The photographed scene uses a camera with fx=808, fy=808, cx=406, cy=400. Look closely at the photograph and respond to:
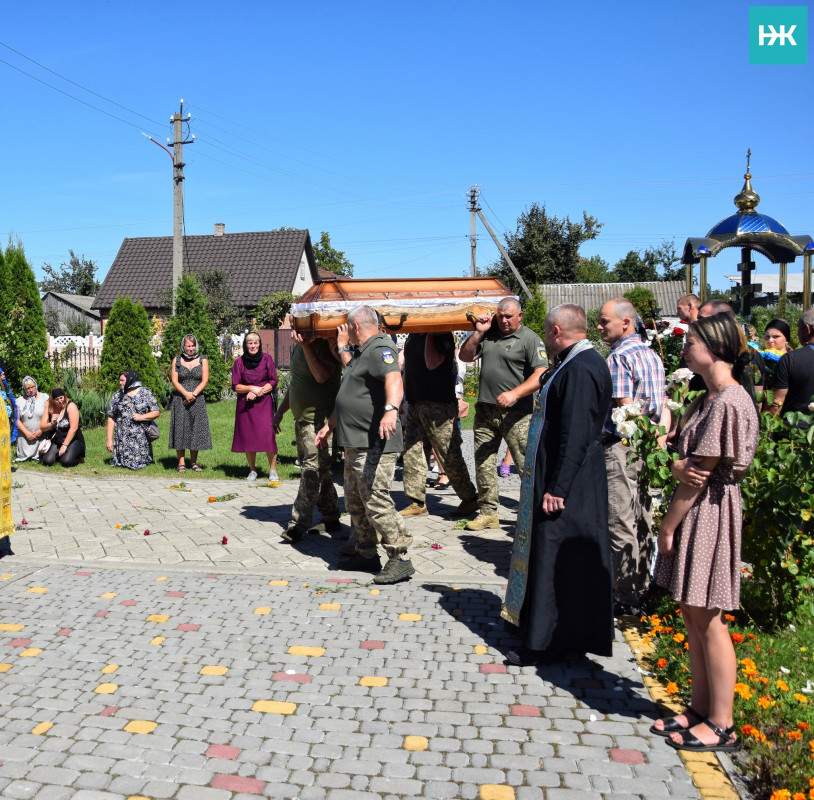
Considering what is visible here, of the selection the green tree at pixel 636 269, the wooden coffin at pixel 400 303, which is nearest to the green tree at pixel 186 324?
the wooden coffin at pixel 400 303

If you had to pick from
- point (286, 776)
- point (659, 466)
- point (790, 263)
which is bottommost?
point (286, 776)

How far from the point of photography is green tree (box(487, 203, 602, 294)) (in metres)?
51.4

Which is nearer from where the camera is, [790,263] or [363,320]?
[363,320]

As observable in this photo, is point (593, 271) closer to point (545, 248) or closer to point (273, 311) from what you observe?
point (545, 248)

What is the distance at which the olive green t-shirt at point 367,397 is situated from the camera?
593cm

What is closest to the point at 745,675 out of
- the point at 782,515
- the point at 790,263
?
the point at 782,515

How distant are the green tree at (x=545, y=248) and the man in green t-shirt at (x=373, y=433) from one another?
45558 mm

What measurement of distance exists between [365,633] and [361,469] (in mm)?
1368

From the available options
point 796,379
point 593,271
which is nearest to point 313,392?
point 796,379

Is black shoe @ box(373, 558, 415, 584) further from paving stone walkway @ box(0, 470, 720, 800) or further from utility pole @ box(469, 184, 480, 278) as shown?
utility pole @ box(469, 184, 480, 278)

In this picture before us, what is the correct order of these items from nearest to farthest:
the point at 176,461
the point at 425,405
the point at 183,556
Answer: the point at 183,556 < the point at 425,405 < the point at 176,461

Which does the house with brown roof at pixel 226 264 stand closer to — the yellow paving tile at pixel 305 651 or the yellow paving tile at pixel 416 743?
the yellow paving tile at pixel 305 651

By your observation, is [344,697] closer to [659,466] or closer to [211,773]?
[211,773]

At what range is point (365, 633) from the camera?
499 cm
